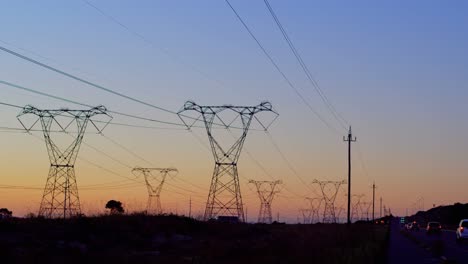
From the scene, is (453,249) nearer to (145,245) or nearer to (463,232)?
(463,232)

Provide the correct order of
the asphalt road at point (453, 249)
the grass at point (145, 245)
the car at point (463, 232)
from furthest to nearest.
Result: the car at point (463, 232)
the asphalt road at point (453, 249)
the grass at point (145, 245)

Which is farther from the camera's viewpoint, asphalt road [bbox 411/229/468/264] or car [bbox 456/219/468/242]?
car [bbox 456/219/468/242]

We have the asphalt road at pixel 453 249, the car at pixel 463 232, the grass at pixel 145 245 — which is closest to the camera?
the grass at pixel 145 245

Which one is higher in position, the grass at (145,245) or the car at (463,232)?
the car at (463,232)

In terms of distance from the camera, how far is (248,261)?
28.2m

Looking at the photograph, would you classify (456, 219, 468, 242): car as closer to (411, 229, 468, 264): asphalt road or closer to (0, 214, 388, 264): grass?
(411, 229, 468, 264): asphalt road

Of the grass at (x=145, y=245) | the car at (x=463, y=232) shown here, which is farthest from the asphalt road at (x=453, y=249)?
the grass at (x=145, y=245)

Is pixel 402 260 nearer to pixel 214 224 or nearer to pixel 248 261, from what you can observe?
pixel 248 261

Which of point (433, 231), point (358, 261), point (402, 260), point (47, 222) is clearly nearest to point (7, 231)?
point (47, 222)

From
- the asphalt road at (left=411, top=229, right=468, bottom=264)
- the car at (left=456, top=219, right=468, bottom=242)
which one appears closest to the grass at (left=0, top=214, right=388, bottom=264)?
the asphalt road at (left=411, top=229, right=468, bottom=264)

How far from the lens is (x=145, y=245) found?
44.0 meters

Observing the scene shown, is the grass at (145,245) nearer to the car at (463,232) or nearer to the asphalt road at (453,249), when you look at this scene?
the asphalt road at (453,249)

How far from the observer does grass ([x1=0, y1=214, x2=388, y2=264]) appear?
2898 centimetres

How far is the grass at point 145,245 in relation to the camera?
2898cm
